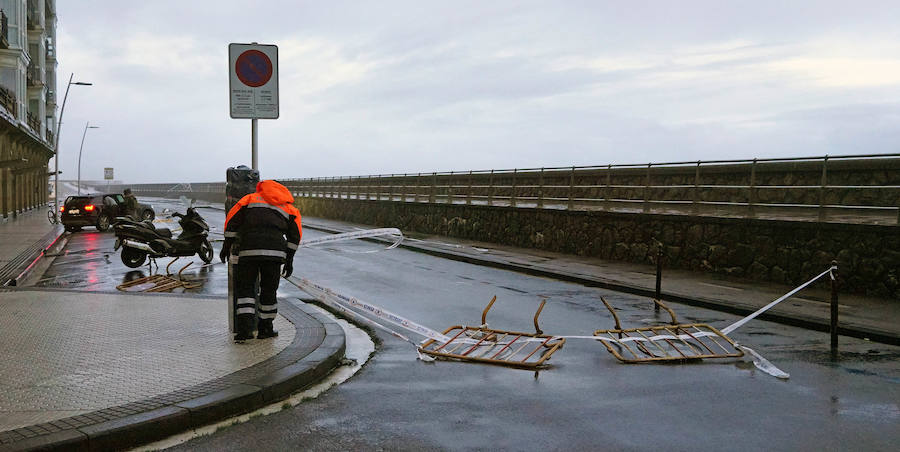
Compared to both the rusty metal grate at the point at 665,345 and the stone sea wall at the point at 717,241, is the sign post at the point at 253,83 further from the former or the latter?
the stone sea wall at the point at 717,241

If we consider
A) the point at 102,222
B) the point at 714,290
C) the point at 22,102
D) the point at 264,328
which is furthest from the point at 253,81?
the point at 22,102

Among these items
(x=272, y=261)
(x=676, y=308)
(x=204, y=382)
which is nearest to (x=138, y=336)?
(x=272, y=261)

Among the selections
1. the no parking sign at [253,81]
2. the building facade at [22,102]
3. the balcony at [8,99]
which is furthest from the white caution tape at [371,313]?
the balcony at [8,99]

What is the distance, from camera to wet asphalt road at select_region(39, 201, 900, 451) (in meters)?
4.51

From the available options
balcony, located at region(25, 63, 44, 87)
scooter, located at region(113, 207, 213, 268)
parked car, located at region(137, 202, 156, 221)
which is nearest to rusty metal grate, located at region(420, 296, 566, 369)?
scooter, located at region(113, 207, 213, 268)

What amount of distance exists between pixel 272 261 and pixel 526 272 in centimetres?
877

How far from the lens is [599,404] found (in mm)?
5375

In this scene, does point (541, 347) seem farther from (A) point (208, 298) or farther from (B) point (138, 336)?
(A) point (208, 298)

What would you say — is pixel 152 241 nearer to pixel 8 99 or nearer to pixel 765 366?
pixel 765 366

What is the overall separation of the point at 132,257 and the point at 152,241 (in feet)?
2.01

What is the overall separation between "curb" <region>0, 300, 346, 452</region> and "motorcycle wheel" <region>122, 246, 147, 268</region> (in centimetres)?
976

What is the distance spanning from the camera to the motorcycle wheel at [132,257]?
577 inches

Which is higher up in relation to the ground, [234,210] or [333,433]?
[234,210]

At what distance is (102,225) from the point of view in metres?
A: 27.1
